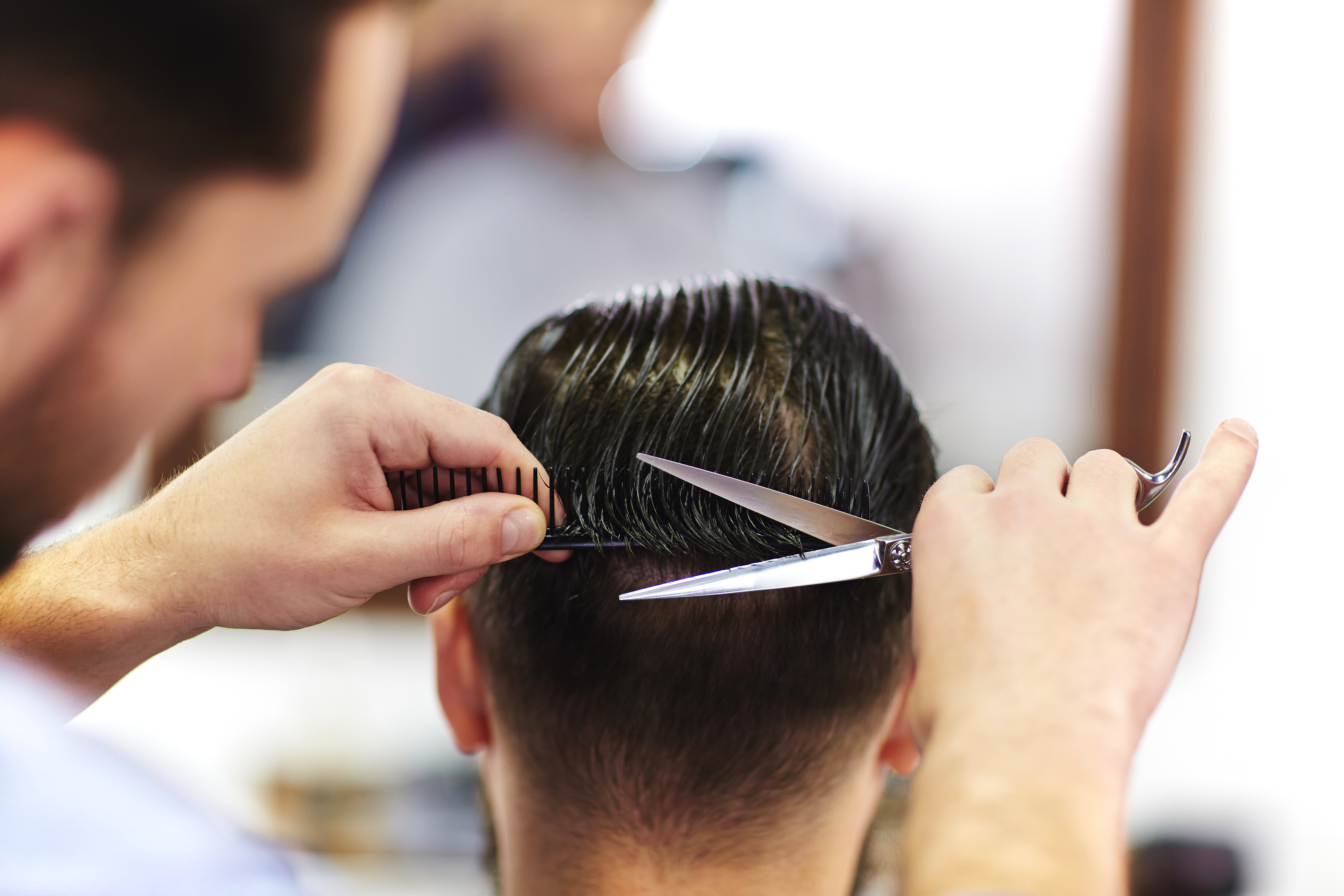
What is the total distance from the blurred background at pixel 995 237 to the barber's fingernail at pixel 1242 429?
959 mm

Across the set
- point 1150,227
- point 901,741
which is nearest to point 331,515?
point 901,741

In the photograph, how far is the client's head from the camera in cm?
64

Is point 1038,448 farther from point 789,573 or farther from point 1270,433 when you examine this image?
point 1270,433

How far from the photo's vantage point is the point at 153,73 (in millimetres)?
1541

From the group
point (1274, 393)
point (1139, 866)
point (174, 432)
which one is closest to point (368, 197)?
point (174, 432)

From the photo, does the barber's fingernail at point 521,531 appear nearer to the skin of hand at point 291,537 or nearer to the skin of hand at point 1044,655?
the skin of hand at point 291,537

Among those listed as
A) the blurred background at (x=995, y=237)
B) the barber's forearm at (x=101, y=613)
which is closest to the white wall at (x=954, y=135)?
the blurred background at (x=995, y=237)

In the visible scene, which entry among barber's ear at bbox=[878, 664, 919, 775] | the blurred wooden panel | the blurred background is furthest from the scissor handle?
the blurred wooden panel

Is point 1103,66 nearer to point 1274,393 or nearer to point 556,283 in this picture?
point 1274,393

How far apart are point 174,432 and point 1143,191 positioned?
1.88 meters

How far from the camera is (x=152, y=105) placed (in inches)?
60.8

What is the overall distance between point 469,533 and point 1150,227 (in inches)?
56.9

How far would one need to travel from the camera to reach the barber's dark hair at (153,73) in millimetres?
1525

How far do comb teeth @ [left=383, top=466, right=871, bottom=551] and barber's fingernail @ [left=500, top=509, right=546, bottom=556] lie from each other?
0.07ft
